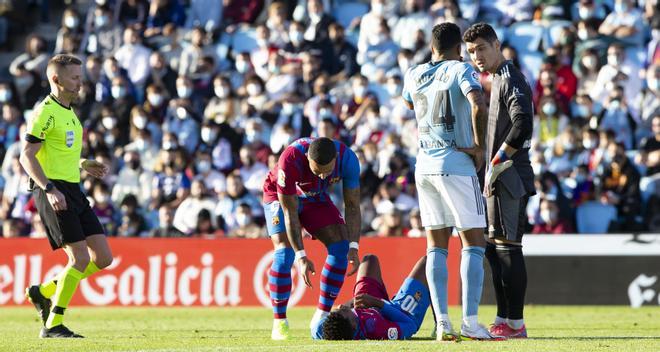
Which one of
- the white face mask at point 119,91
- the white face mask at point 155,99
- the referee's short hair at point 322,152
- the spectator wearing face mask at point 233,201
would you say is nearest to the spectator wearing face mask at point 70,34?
the white face mask at point 119,91

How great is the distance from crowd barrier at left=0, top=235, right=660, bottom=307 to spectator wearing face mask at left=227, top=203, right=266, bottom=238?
1113 mm

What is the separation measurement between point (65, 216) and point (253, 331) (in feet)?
7.33

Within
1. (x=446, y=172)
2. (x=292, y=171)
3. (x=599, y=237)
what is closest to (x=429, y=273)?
(x=446, y=172)

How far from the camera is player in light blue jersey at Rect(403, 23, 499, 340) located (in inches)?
369

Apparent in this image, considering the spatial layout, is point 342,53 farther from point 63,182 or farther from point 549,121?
point 63,182

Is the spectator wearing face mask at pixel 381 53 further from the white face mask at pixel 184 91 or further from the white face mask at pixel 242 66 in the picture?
the white face mask at pixel 184 91

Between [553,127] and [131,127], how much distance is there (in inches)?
302

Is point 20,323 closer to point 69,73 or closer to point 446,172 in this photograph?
point 69,73

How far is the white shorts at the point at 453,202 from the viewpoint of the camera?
9.38m

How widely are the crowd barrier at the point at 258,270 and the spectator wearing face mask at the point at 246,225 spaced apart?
1.11m

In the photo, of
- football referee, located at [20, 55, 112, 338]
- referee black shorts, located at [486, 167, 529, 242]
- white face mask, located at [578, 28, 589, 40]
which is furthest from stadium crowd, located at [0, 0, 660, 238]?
referee black shorts, located at [486, 167, 529, 242]

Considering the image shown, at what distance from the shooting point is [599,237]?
16875 millimetres

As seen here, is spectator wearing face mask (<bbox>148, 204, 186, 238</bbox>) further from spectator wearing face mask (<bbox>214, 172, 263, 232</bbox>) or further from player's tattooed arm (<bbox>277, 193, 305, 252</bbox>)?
player's tattooed arm (<bbox>277, 193, 305, 252</bbox>)

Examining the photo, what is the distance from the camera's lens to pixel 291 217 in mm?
10211
